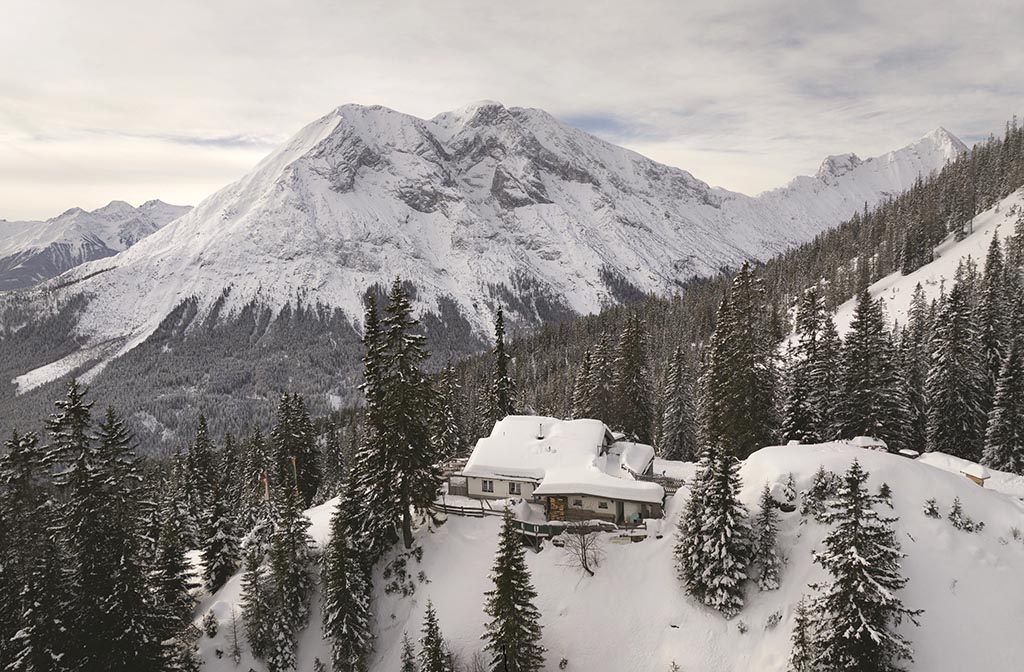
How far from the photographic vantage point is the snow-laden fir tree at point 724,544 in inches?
1186

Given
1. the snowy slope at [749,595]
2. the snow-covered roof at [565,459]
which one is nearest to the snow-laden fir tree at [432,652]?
the snowy slope at [749,595]

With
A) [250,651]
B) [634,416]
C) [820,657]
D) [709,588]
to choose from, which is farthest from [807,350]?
[250,651]

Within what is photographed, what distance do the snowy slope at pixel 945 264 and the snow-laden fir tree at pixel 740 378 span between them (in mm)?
57240

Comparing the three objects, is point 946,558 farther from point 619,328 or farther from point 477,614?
point 619,328

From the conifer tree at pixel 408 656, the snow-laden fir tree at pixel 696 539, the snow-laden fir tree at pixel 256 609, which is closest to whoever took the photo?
the snow-laden fir tree at pixel 696 539

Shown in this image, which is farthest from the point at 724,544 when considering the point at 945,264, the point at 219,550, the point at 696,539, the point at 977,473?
the point at 945,264

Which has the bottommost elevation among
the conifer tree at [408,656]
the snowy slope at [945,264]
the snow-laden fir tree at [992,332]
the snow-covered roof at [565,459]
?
the conifer tree at [408,656]

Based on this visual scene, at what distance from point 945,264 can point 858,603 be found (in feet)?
378

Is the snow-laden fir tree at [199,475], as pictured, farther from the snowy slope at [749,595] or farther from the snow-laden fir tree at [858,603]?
the snow-laden fir tree at [858,603]

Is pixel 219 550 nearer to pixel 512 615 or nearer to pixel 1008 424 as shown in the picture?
pixel 512 615

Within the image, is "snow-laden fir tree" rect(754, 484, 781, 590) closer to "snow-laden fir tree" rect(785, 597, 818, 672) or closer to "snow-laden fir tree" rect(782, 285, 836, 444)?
"snow-laden fir tree" rect(785, 597, 818, 672)

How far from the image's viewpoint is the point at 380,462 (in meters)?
37.6

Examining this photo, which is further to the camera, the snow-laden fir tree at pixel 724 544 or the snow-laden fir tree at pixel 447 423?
the snow-laden fir tree at pixel 447 423

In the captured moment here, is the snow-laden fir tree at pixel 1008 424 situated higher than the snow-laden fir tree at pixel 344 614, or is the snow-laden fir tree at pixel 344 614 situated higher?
the snow-laden fir tree at pixel 1008 424
